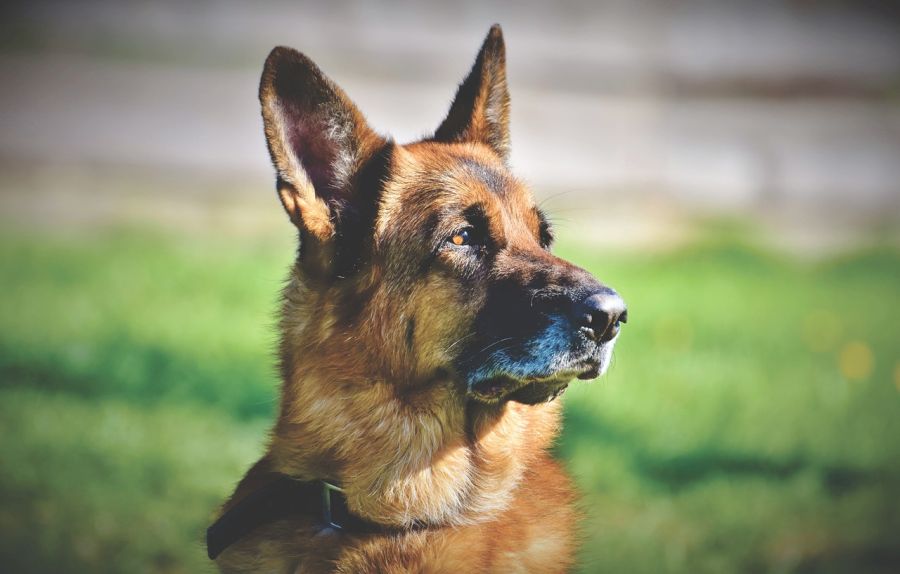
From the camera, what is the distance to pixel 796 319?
782cm

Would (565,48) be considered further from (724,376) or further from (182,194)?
(724,376)

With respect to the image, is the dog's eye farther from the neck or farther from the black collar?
the black collar

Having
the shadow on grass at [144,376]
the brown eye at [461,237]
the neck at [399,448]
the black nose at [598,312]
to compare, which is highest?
the brown eye at [461,237]

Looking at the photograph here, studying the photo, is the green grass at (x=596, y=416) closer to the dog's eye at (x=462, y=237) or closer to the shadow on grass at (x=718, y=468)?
the shadow on grass at (x=718, y=468)

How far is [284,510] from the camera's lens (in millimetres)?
2855

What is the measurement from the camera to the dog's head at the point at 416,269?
9.16ft

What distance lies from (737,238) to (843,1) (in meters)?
3.39

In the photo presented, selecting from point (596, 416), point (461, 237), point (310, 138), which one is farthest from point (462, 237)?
point (596, 416)

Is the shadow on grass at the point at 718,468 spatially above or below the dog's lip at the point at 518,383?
below

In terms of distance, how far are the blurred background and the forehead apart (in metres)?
1.94

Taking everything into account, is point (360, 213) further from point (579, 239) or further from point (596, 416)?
point (579, 239)

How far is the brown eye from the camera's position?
9.89ft

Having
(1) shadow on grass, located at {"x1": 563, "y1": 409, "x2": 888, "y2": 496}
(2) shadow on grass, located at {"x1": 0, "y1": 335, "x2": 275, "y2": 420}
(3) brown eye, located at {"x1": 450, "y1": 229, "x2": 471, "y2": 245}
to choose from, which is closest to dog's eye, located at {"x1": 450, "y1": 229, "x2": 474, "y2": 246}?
(3) brown eye, located at {"x1": 450, "y1": 229, "x2": 471, "y2": 245}

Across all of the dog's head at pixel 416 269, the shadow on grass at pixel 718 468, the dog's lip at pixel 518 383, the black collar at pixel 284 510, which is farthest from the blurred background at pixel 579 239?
the dog's head at pixel 416 269
